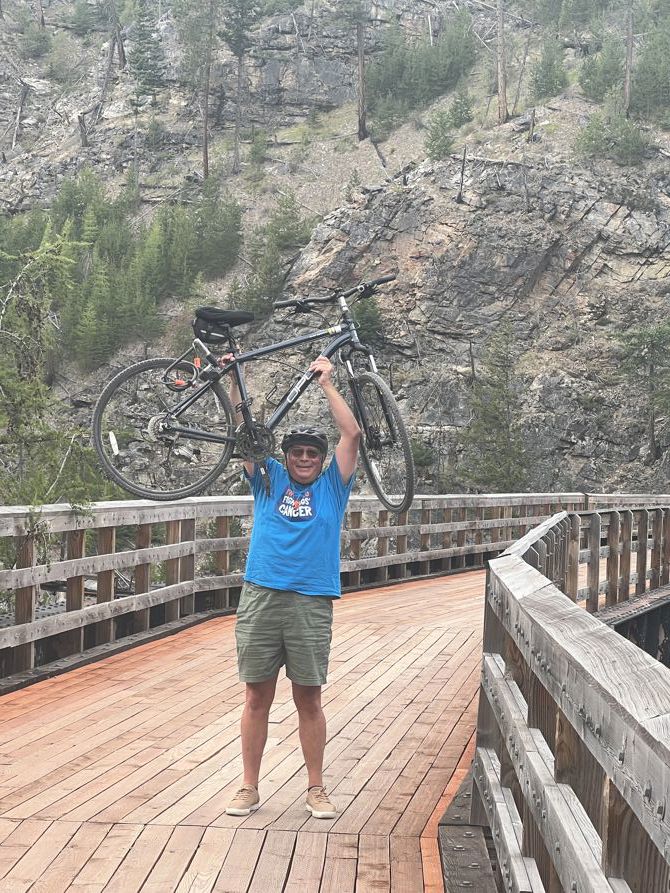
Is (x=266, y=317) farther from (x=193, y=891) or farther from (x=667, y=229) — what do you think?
(x=193, y=891)

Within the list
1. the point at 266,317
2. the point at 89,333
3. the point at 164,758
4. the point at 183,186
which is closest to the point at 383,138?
the point at 183,186

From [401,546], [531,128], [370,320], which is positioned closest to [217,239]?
[370,320]

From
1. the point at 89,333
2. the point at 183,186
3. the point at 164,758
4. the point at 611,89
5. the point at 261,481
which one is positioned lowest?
the point at 164,758

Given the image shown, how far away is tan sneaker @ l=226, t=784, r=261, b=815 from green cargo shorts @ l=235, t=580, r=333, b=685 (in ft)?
1.39

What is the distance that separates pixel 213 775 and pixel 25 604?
2.47m

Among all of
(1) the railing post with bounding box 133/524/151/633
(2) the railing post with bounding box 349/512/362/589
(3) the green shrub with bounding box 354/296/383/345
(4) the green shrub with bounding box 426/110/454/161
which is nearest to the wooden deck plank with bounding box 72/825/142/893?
(1) the railing post with bounding box 133/524/151/633

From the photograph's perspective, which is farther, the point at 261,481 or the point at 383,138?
the point at 383,138

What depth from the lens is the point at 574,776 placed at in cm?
239

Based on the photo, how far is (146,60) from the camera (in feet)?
241

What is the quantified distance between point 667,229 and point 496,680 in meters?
52.0

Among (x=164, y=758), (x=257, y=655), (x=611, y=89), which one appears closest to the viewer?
(x=257, y=655)

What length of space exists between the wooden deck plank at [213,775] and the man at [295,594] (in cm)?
24

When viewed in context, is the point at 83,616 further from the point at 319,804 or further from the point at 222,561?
the point at 319,804

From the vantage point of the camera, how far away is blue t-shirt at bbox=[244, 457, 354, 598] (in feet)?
13.3
